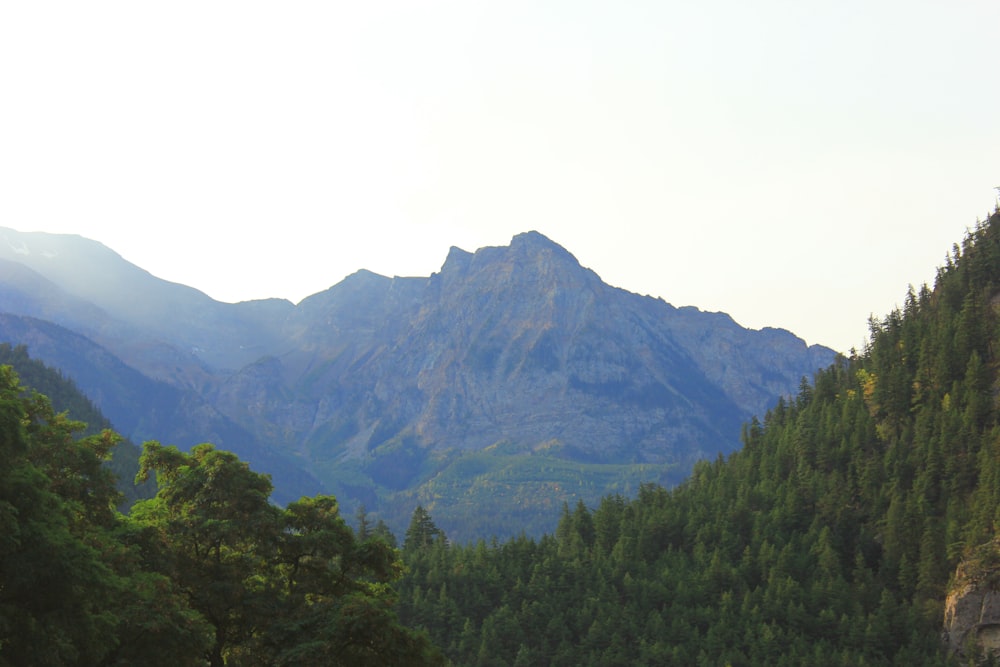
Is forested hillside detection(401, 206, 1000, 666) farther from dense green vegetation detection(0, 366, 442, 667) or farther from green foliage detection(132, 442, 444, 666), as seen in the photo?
dense green vegetation detection(0, 366, 442, 667)

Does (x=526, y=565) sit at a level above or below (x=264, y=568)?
below

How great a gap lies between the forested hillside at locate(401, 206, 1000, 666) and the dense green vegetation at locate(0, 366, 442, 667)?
10233 cm

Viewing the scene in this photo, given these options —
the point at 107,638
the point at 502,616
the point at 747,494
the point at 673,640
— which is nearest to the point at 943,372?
the point at 747,494

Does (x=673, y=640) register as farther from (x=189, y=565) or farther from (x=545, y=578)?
(x=189, y=565)

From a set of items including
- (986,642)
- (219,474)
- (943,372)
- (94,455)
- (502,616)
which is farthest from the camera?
(943,372)

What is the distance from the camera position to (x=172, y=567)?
44.9 metres

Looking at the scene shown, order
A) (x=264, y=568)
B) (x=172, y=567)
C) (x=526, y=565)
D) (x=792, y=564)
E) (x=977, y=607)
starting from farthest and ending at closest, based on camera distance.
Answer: (x=526, y=565) → (x=792, y=564) → (x=977, y=607) → (x=264, y=568) → (x=172, y=567)

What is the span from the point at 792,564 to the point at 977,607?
32.3 metres

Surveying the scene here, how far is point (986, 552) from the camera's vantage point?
150m

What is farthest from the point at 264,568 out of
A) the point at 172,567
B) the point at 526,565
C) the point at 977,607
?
the point at 526,565

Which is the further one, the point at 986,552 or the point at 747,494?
the point at 747,494

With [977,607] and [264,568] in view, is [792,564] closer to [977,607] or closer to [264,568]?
[977,607]

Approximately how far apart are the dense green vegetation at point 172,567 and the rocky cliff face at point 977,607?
122 m

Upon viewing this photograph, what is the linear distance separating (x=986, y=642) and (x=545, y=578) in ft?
231
